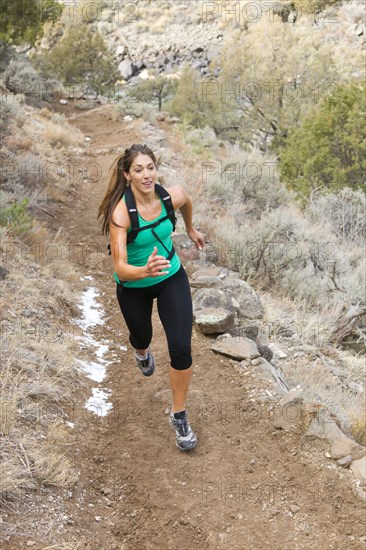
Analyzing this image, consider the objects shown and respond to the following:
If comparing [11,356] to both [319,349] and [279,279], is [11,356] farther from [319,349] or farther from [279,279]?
[279,279]

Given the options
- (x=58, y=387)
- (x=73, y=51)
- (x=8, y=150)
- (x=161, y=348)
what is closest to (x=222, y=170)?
(x=8, y=150)

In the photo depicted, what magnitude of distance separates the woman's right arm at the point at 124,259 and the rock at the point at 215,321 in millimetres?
2413

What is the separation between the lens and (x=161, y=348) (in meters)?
5.89

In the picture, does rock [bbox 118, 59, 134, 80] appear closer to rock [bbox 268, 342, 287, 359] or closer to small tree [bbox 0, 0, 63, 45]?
small tree [bbox 0, 0, 63, 45]

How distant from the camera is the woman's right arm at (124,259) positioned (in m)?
3.19

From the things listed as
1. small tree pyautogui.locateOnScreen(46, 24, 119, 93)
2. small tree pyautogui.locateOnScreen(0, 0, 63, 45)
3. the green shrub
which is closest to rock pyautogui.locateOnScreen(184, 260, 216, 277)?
the green shrub

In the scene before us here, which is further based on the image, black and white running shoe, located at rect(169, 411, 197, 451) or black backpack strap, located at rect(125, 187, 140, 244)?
black and white running shoe, located at rect(169, 411, 197, 451)

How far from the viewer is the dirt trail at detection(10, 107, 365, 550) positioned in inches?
131

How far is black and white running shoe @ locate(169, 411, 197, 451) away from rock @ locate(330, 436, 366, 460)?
0.96 meters

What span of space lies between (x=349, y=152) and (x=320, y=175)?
3.15 ft

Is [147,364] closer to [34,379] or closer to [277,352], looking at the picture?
[34,379]

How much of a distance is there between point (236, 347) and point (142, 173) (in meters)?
2.35

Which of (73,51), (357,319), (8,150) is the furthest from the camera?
(73,51)

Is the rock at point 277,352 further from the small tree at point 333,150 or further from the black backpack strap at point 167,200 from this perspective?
the small tree at point 333,150
